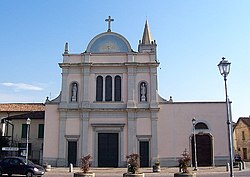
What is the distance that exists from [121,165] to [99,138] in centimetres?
358

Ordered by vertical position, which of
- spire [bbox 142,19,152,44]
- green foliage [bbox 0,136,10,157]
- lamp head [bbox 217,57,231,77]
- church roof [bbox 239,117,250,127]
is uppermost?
spire [bbox 142,19,152,44]

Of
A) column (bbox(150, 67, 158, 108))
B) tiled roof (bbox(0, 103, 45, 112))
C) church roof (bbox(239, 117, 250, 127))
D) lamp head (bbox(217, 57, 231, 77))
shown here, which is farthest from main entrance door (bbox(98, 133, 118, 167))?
church roof (bbox(239, 117, 250, 127))

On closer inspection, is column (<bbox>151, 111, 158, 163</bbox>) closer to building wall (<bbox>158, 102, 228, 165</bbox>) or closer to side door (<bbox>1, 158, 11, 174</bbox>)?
building wall (<bbox>158, 102, 228, 165</bbox>)

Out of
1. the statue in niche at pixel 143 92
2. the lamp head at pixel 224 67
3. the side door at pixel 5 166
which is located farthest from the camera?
the statue in niche at pixel 143 92

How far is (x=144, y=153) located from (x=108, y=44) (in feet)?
40.7

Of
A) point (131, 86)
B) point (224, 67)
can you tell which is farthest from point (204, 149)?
point (224, 67)

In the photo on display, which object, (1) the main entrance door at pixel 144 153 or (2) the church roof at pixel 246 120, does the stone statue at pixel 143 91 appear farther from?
(2) the church roof at pixel 246 120

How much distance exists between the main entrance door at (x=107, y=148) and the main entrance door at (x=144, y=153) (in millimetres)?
2612

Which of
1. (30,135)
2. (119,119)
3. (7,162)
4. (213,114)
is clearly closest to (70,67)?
(119,119)

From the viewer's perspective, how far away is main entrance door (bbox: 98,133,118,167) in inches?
1206

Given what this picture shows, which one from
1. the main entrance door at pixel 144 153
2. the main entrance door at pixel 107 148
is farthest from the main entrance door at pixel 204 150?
the main entrance door at pixel 107 148

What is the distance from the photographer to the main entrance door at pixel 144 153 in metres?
30.3

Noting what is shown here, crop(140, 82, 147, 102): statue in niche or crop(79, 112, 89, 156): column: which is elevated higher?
crop(140, 82, 147, 102): statue in niche

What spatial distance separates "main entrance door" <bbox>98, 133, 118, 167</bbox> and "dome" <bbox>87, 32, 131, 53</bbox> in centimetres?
920
